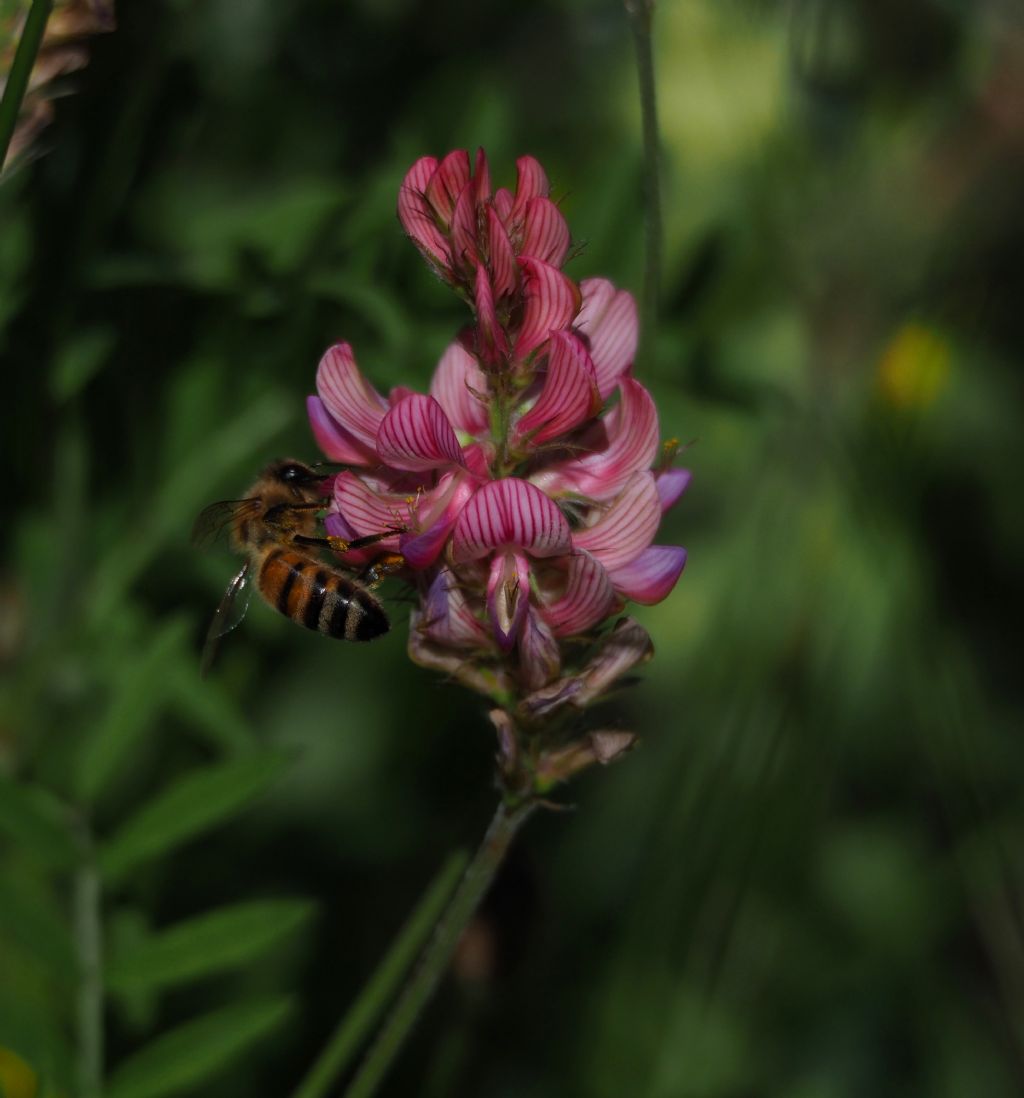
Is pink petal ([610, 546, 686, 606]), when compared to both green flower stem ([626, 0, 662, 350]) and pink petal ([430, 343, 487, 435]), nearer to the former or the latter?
pink petal ([430, 343, 487, 435])

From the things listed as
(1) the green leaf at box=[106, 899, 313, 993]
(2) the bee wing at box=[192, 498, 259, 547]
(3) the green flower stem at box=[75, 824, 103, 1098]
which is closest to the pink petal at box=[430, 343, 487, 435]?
(2) the bee wing at box=[192, 498, 259, 547]

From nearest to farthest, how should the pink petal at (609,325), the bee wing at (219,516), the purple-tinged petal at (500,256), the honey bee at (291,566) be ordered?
the purple-tinged petal at (500,256)
the pink petal at (609,325)
the honey bee at (291,566)
the bee wing at (219,516)

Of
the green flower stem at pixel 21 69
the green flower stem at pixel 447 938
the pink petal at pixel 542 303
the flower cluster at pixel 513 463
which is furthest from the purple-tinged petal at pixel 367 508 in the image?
the green flower stem at pixel 21 69

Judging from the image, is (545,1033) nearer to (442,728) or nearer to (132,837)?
(442,728)

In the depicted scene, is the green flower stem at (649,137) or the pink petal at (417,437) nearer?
the pink petal at (417,437)

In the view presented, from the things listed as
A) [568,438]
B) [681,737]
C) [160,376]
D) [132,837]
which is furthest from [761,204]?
[132,837]

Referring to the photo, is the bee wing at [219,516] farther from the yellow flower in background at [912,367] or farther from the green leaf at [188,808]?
the yellow flower in background at [912,367]
